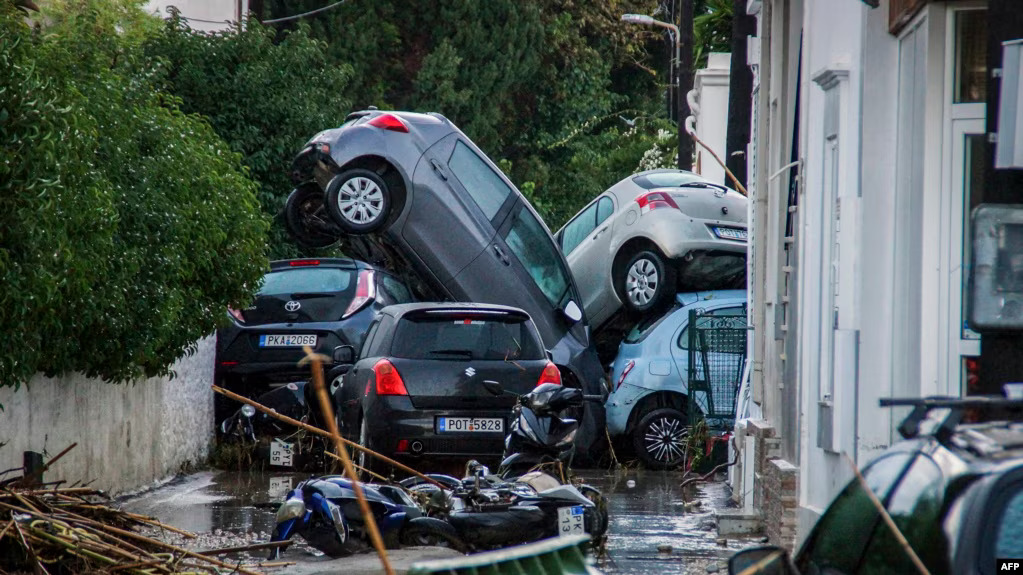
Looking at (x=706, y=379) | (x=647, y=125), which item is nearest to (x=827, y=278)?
(x=706, y=379)

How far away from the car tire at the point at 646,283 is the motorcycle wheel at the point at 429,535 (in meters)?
8.71

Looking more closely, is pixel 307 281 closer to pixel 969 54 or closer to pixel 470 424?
pixel 470 424

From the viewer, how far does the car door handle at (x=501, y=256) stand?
51.5 feet

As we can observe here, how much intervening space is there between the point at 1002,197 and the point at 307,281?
11.1 metres

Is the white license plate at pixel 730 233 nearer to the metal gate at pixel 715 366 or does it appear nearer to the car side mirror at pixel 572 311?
the metal gate at pixel 715 366

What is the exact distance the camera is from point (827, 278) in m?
8.91

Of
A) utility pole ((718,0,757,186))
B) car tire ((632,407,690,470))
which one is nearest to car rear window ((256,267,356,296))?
car tire ((632,407,690,470))

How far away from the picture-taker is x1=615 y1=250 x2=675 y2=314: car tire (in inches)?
669

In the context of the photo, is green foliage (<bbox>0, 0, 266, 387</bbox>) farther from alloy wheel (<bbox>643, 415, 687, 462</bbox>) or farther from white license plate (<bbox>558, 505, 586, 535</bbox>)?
alloy wheel (<bbox>643, 415, 687, 462</bbox>)

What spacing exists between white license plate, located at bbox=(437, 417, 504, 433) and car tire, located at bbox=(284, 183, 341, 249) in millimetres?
5032

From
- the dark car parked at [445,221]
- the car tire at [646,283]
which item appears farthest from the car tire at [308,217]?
the car tire at [646,283]

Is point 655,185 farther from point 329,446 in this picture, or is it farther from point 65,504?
point 65,504

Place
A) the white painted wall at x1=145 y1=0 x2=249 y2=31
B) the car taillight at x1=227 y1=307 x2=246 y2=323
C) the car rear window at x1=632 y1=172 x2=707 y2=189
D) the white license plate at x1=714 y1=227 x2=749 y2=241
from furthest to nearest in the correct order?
the white painted wall at x1=145 y1=0 x2=249 y2=31 → the car rear window at x1=632 y1=172 x2=707 y2=189 → the white license plate at x1=714 y1=227 x2=749 y2=241 → the car taillight at x1=227 y1=307 x2=246 y2=323

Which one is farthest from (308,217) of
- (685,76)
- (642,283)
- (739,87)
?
(685,76)
